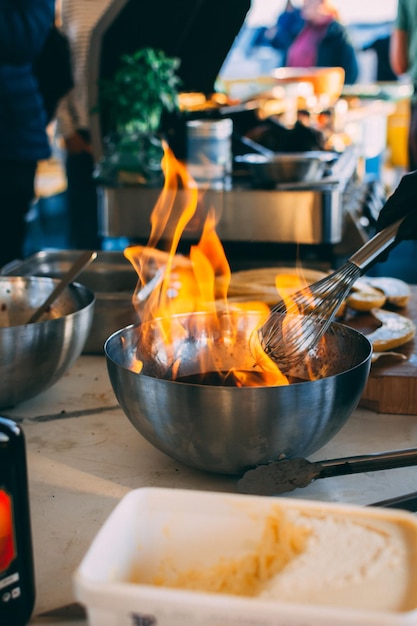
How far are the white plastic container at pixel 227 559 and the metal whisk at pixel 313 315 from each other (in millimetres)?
433

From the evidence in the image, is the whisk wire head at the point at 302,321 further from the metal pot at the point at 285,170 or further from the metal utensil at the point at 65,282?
the metal pot at the point at 285,170

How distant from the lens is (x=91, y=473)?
101 centimetres

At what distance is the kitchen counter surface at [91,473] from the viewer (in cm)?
81

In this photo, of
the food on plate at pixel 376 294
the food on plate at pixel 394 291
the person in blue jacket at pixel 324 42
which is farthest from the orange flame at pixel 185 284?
the person in blue jacket at pixel 324 42

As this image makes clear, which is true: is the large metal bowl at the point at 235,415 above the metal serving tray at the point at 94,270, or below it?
above

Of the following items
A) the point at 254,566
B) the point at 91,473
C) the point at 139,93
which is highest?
the point at 139,93

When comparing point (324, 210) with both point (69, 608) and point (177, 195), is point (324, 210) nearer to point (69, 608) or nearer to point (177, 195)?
point (177, 195)

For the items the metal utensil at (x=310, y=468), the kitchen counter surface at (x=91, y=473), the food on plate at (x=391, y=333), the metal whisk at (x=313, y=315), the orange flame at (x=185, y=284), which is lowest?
the kitchen counter surface at (x=91, y=473)

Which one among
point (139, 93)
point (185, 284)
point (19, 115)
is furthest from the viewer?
point (19, 115)

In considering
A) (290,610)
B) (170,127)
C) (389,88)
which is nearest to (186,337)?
(290,610)

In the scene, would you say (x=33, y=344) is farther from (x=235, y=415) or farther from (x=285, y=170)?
(x=285, y=170)

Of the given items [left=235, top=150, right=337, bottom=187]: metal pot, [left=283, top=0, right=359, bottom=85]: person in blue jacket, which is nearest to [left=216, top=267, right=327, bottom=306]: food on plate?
[left=235, top=150, right=337, bottom=187]: metal pot

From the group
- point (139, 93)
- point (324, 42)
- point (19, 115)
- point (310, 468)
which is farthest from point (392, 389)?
point (324, 42)

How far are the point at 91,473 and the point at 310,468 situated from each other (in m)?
0.31
